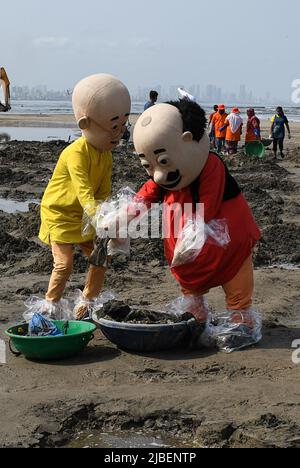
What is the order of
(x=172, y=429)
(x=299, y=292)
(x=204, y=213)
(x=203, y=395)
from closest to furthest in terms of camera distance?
(x=172, y=429) → (x=203, y=395) → (x=204, y=213) → (x=299, y=292)

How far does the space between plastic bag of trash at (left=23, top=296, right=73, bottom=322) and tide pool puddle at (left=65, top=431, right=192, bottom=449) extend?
1779mm

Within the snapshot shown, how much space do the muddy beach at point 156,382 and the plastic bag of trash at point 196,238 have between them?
2.24 feet

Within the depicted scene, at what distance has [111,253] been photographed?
18.8 ft

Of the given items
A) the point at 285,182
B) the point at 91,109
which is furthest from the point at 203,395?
the point at 285,182

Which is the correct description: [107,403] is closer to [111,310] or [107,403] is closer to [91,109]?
[111,310]

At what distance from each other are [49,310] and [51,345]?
71 centimetres

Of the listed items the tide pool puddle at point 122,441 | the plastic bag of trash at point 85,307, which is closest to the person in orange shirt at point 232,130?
the plastic bag of trash at point 85,307

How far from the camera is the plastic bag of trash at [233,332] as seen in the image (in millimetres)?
5609

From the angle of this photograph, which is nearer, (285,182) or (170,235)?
(170,235)

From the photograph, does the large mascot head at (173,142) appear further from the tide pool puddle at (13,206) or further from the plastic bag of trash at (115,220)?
the tide pool puddle at (13,206)

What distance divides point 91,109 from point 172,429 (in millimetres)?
2437

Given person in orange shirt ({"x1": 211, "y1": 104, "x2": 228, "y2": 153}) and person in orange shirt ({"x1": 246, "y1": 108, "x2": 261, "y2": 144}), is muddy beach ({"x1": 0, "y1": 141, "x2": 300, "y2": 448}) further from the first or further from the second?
person in orange shirt ({"x1": 211, "y1": 104, "x2": 228, "y2": 153})

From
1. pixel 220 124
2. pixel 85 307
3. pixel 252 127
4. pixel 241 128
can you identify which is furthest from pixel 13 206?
pixel 220 124

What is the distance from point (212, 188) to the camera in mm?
5520
